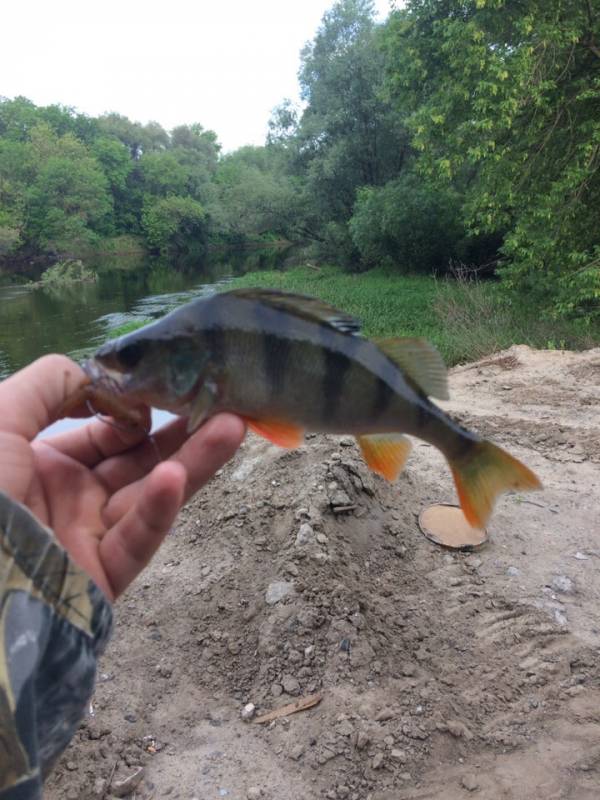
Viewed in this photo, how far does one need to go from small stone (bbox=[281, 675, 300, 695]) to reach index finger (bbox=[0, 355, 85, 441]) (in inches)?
113

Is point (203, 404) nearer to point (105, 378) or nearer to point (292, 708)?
point (105, 378)

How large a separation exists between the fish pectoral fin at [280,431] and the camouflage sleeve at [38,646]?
0.91 m

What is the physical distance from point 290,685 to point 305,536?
4.41 ft

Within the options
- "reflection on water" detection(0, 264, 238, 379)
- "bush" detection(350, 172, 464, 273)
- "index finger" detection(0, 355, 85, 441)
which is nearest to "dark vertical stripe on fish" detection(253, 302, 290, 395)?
"index finger" detection(0, 355, 85, 441)

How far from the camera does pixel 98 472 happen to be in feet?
8.75

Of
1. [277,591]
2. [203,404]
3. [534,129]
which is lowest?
[277,591]

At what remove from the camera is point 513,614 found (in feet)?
15.5

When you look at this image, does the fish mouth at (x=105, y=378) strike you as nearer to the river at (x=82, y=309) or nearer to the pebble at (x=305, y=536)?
the pebble at (x=305, y=536)

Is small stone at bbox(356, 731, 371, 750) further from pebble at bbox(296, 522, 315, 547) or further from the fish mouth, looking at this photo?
the fish mouth

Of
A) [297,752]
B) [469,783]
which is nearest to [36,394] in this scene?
[297,752]

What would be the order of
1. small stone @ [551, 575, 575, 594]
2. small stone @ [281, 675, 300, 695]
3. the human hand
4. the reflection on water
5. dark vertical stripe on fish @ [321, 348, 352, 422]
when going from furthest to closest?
the reflection on water < small stone @ [551, 575, 575, 594] < small stone @ [281, 675, 300, 695] < dark vertical stripe on fish @ [321, 348, 352, 422] < the human hand

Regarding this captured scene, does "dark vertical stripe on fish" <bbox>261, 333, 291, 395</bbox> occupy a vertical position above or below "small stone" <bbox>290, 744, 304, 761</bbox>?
above

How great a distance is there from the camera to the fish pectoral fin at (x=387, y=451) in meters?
2.71

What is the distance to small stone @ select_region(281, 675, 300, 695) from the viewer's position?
Answer: 4203 mm
